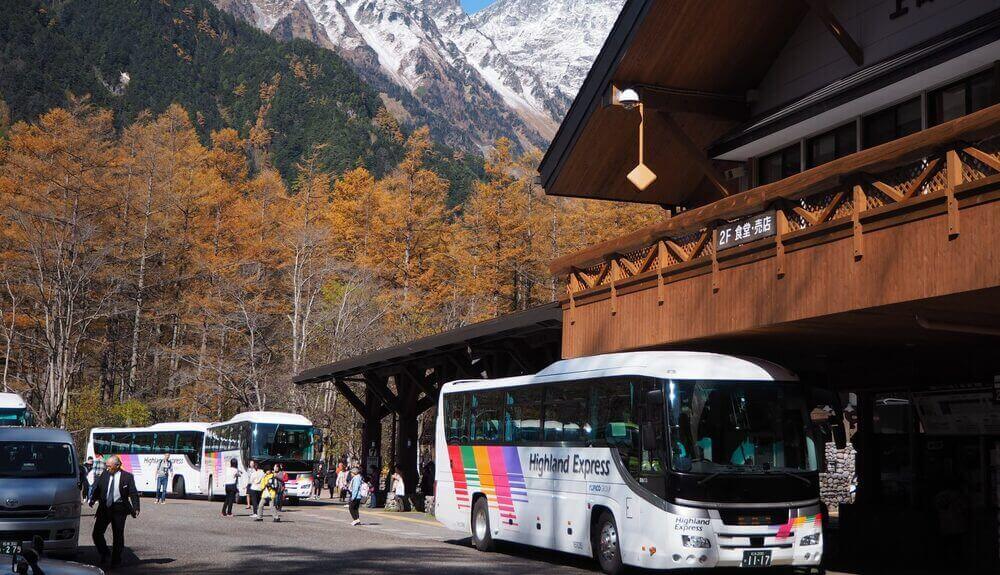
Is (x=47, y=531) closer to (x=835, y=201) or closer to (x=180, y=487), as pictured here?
(x=835, y=201)

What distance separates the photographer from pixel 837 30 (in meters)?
16.3

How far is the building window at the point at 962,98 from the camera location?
14.0 meters

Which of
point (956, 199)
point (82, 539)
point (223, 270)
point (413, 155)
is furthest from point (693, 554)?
point (413, 155)

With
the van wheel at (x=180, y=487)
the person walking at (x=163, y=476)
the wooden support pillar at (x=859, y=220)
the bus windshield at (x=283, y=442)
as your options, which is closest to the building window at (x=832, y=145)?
the wooden support pillar at (x=859, y=220)

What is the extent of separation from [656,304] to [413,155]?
155 ft

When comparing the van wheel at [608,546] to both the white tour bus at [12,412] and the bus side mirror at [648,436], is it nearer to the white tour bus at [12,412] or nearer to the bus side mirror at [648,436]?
the bus side mirror at [648,436]

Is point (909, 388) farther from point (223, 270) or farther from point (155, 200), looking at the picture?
point (155, 200)

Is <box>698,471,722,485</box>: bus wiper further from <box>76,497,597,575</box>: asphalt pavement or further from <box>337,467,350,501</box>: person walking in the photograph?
<box>337,467,350,501</box>: person walking

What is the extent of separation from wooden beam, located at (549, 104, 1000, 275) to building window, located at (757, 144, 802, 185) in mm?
3766

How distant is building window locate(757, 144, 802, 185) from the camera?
59.7 feet

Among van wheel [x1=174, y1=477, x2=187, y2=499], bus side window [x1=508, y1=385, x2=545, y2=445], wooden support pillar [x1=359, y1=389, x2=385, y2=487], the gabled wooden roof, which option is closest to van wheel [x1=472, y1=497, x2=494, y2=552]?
bus side window [x1=508, y1=385, x2=545, y2=445]

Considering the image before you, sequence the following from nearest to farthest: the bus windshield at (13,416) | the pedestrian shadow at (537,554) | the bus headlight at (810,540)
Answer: the bus headlight at (810,540)
the pedestrian shadow at (537,554)
the bus windshield at (13,416)

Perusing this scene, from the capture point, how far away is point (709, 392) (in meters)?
14.0

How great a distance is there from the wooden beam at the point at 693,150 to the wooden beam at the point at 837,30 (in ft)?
10.7
